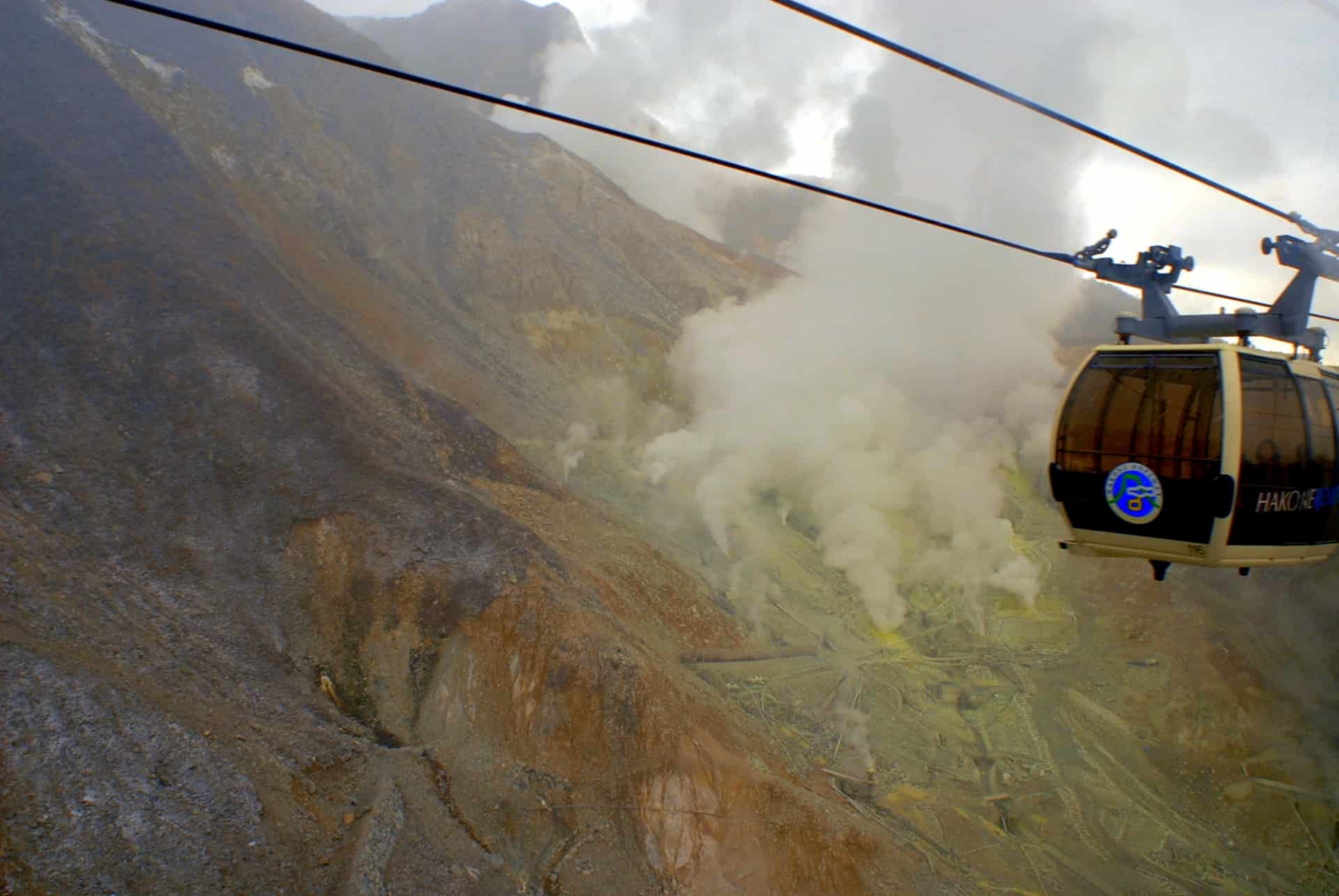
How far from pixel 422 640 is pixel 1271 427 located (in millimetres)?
10517

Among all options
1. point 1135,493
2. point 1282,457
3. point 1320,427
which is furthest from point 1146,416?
point 1320,427

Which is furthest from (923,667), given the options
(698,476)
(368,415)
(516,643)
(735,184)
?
(735,184)

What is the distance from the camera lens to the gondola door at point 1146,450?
5762 millimetres

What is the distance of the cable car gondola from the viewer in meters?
5.73

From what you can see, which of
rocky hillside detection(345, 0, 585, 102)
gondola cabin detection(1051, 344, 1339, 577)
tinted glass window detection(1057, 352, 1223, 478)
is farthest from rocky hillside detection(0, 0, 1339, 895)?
rocky hillside detection(345, 0, 585, 102)

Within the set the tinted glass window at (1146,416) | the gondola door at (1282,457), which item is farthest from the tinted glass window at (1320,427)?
the tinted glass window at (1146,416)

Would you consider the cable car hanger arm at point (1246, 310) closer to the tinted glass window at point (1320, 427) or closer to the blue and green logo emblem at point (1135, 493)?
the tinted glass window at point (1320, 427)

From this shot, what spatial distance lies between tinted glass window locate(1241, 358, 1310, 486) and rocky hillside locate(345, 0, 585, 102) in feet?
226

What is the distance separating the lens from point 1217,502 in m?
5.65

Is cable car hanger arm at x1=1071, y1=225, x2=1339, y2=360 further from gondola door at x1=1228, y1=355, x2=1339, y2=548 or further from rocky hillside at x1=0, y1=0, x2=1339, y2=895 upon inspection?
rocky hillside at x1=0, y1=0, x2=1339, y2=895

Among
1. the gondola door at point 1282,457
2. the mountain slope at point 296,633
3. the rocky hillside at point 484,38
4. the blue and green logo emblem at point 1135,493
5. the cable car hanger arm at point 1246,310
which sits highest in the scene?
the rocky hillside at point 484,38

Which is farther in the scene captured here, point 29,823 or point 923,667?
point 923,667

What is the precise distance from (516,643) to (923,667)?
10.5 meters

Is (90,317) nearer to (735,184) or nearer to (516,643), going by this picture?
(516,643)
